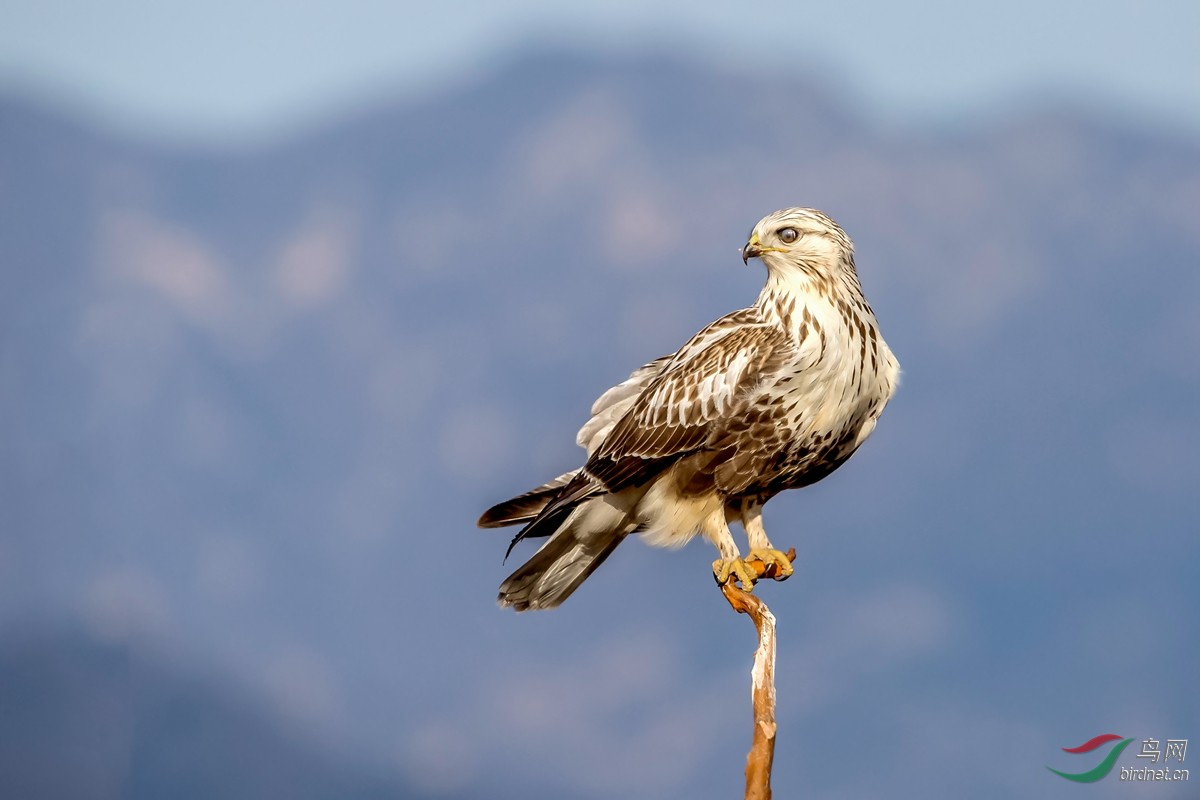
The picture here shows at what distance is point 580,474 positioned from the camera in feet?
24.1

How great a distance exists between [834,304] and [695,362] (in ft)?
2.45

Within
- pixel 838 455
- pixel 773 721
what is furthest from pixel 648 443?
pixel 773 721

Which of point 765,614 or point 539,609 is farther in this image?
point 539,609

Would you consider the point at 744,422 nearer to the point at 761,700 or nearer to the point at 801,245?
the point at 801,245

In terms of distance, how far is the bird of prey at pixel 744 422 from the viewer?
265 inches

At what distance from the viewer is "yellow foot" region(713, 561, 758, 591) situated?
6.99m

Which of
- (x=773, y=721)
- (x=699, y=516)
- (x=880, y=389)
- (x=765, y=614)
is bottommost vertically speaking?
(x=773, y=721)

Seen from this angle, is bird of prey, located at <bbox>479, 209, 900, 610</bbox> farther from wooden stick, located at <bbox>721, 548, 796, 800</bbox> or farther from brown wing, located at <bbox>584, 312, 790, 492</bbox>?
wooden stick, located at <bbox>721, 548, 796, 800</bbox>

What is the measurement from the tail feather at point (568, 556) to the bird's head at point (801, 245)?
150cm

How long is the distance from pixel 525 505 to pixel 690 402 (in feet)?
3.81

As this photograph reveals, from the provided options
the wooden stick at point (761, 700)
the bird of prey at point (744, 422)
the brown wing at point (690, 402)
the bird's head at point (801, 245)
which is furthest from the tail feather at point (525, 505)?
the bird's head at point (801, 245)

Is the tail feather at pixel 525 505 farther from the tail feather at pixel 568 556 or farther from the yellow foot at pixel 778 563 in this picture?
the yellow foot at pixel 778 563

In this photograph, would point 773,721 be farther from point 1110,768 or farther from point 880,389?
point 1110,768

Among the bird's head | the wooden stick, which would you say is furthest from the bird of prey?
the wooden stick
